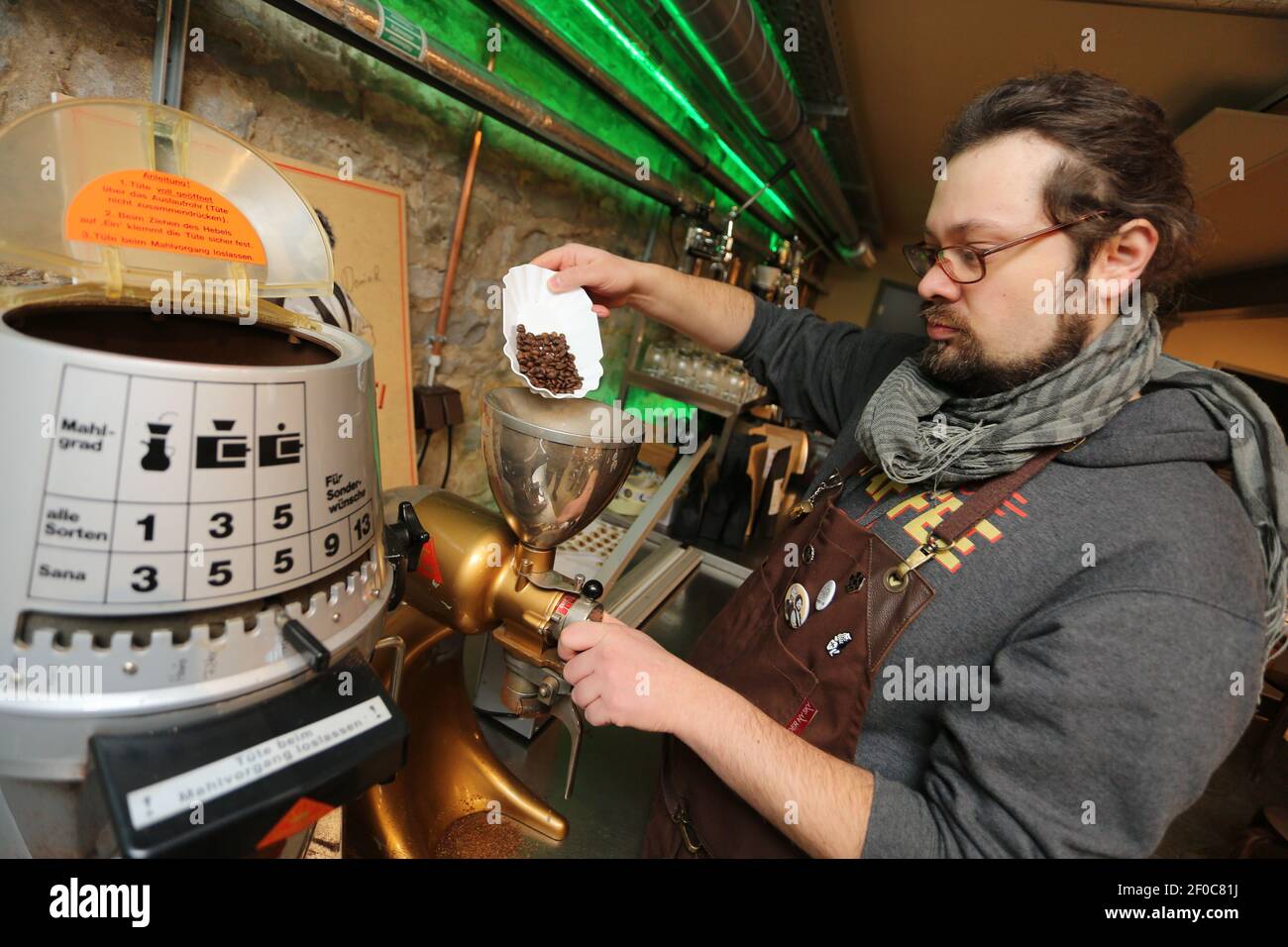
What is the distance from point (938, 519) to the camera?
0.86 metres

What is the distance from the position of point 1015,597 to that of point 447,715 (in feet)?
2.60

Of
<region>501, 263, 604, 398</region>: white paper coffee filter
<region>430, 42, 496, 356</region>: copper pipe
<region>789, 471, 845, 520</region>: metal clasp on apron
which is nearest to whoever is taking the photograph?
<region>501, 263, 604, 398</region>: white paper coffee filter

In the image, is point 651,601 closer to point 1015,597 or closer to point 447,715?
point 447,715

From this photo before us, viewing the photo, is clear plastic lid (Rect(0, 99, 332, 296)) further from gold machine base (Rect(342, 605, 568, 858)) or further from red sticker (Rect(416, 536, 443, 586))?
gold machine base (Rect(342, 605, 568, 858))

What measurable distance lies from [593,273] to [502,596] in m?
0.58

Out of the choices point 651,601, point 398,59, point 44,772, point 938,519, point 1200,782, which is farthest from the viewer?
point 651,601

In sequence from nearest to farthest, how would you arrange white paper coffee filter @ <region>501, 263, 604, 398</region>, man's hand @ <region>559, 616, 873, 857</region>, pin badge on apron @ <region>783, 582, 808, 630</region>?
man's hand @ <region>559, 616, 873, 857</region> < white paper coffee filter @ <region>501, 263, 604, 398</region> < pin badge on apron @ <region>783, 582, 808, 630</region>

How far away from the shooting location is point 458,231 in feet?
4.85

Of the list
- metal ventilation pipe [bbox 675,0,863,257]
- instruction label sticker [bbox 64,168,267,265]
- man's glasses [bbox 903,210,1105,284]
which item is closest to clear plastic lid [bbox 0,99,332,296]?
instruction label sticker [bbox 64,168,267,265]

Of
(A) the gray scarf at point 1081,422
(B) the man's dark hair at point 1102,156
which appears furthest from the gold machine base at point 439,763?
(B) the man's dark hair at point 1102,156

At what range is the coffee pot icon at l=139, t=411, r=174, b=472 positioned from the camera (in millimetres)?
363

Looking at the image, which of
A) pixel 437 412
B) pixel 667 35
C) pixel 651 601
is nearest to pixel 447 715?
pixel 651 601

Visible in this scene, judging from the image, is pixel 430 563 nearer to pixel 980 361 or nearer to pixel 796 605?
pixel 796 605

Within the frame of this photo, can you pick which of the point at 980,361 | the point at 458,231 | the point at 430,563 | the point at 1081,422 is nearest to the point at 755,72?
the point at 458,231
